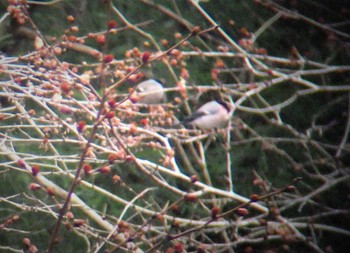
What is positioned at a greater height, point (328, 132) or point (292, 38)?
point (292, 38)

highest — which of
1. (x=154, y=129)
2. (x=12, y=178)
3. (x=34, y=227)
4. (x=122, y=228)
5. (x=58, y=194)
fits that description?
(x=122, y=228)

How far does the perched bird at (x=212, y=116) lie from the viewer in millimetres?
4766

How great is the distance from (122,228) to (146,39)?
3906 millimetres

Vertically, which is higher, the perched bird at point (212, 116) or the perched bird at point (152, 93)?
the perched bird at point (152, 93)

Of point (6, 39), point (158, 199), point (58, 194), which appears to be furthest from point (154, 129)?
point (6, 39)

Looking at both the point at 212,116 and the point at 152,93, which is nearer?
the point at 152,93

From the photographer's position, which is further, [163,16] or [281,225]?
[163,16]

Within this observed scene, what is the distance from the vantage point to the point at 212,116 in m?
4.80

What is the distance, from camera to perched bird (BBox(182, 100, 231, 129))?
477 cm

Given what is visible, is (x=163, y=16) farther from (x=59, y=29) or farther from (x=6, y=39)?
(x=6, y=39)

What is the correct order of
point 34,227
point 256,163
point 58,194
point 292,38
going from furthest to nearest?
1. point 292,38
2. point 256,163
3. point 34,227
4. point 58,194

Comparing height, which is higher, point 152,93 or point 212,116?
point 152,93

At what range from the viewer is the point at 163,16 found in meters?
6.34

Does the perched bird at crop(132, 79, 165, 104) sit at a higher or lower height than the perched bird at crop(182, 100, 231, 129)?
higher
